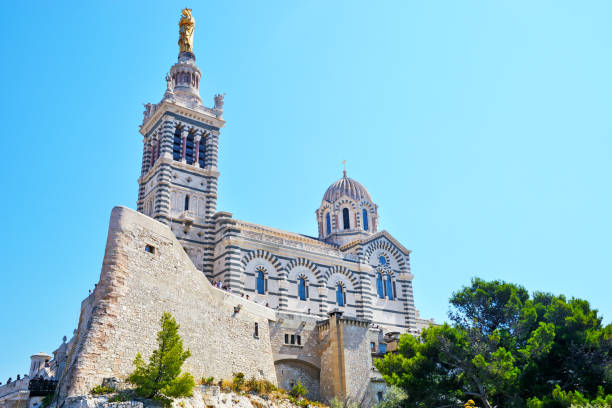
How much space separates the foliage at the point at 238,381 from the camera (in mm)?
25734

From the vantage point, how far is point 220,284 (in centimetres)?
3234

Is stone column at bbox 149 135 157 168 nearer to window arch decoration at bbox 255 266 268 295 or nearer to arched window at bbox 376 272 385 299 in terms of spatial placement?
window arch decoration at bbox 255 266 268 295

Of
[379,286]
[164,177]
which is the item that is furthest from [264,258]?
[379,286]

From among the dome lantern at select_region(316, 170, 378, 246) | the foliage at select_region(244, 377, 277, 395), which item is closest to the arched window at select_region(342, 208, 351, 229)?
the dome lantern at select_region(316, 170, 378, 246)

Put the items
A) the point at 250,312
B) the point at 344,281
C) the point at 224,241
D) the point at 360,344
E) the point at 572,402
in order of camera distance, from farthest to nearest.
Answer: the point at 344,281 < the point at 224,241 < the point at 360,344 < the point at 250,312 < the point at 572,402

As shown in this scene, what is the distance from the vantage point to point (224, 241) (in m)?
37.5

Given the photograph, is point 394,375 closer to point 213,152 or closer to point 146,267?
point 146,267

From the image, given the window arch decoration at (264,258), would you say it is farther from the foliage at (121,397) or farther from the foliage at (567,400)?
the foliage at (567,400)

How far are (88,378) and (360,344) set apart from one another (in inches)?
669

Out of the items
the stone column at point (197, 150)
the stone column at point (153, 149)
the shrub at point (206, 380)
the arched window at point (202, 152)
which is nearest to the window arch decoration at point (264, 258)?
the stone column at point (197, 150)

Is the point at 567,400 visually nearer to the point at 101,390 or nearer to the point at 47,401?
the point at 101,390

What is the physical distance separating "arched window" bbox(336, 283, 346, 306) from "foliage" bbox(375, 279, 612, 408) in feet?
36.3

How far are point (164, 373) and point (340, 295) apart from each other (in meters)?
23.0

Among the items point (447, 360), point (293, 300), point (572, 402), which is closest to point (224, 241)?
point (293, 300)
